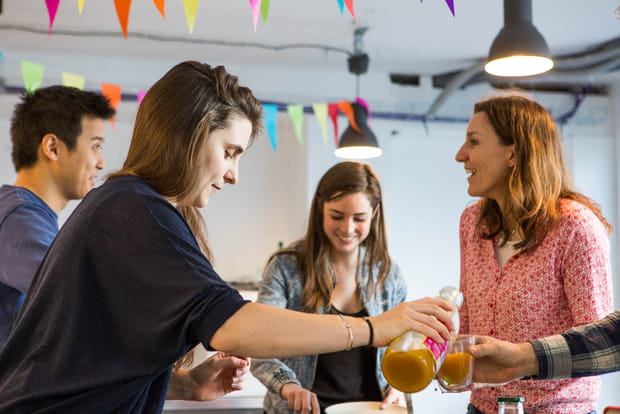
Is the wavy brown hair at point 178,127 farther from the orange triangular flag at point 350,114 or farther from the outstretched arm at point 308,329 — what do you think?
the orange triangular flag at point 350,114

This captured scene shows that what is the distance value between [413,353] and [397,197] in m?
4.79

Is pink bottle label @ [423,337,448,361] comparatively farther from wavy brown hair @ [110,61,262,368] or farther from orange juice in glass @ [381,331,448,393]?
wavy brown hair @ [110,61,262,368]

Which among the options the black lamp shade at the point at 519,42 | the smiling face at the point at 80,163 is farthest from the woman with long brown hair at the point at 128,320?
the black lamp shade at the point at 519,42

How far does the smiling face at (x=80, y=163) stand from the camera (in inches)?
75.2

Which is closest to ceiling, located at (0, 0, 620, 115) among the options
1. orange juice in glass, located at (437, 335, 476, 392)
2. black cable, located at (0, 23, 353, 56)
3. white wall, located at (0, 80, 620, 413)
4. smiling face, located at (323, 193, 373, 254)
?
black cable, located at (0, 23, 353, 56)

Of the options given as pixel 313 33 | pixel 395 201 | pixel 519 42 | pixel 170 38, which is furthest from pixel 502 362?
pixel 395 201

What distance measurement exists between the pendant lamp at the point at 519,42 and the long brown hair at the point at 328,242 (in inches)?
32.2

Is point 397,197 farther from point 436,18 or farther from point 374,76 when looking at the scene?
point 436,18

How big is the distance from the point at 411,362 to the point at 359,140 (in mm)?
3427

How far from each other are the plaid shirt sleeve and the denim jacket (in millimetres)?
783

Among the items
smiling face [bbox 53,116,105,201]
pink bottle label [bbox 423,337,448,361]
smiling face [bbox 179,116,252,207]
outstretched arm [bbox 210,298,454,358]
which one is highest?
smiling face [bbox 53,116,105,201]

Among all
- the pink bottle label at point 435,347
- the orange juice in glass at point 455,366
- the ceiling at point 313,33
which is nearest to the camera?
the pink bottle label at point 435,347

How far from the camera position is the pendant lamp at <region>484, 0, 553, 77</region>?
2.70m

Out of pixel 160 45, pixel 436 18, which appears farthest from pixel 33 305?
pixel 160 45
